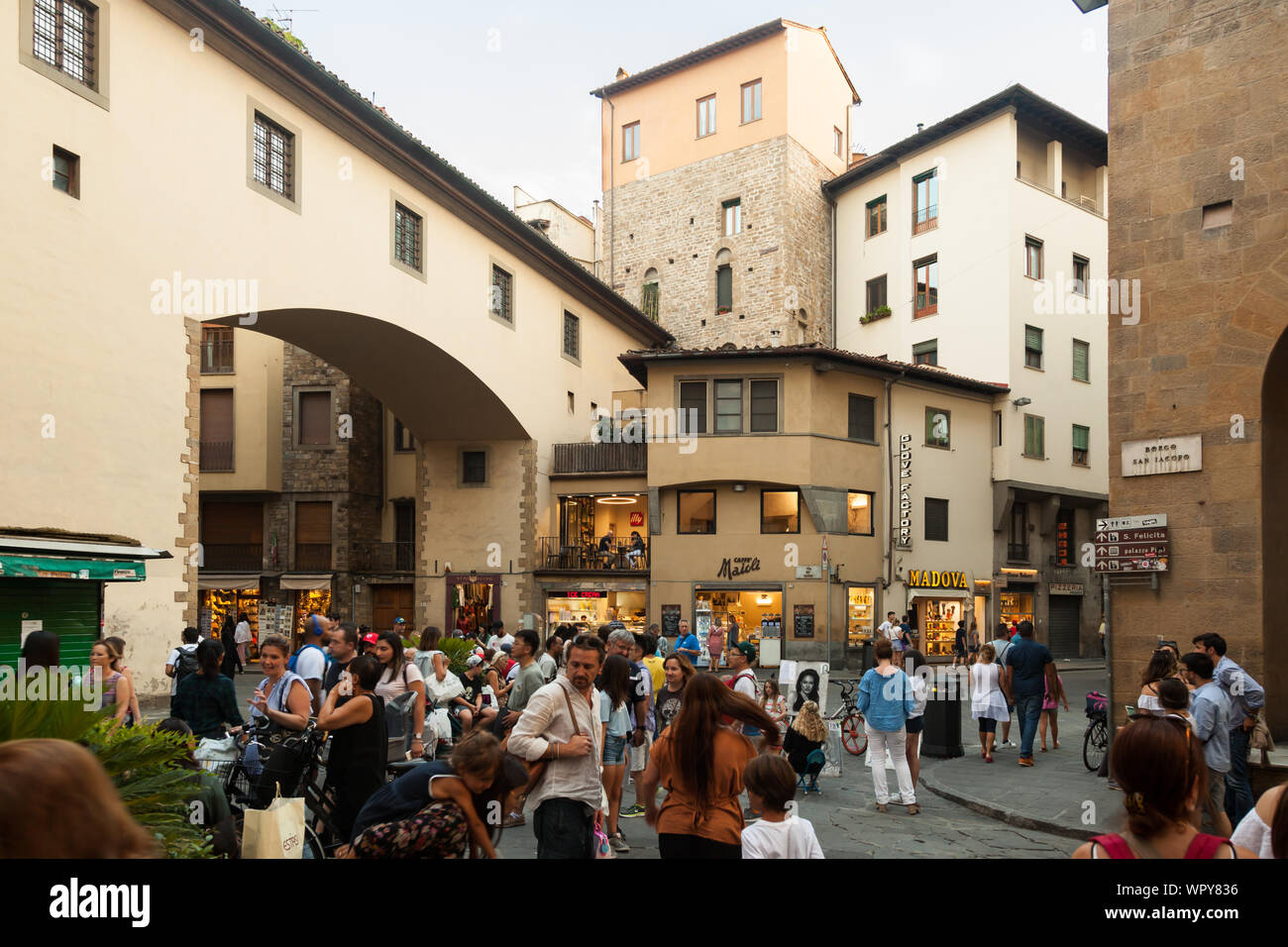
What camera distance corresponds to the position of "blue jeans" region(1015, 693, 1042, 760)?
42.0 feet

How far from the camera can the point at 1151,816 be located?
3.14 m

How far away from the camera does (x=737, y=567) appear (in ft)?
98.7

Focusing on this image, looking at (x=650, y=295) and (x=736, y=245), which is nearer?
(x=736, y=245)

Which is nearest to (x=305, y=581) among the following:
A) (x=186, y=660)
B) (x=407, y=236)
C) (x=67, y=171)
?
(x=407, y=236)

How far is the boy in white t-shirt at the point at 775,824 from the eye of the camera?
4191 mm

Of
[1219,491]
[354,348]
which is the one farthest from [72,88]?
[1219,491]

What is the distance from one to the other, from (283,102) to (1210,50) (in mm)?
17950

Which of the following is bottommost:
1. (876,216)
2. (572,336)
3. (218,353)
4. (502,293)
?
(218,353)

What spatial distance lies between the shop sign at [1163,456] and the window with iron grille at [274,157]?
17.4 meters

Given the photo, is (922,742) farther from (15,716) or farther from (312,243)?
(312,243)

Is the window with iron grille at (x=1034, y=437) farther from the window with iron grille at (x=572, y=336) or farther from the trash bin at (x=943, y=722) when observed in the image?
the trash bin at (x=943, y=722)

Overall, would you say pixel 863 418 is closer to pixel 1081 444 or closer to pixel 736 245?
pixel 1081 444

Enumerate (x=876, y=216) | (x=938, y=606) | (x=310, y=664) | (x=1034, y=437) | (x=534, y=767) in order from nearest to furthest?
(x=534, y=767) → (x=310, y=664) → (x=938, y=606) → (x=1034, y=437) → (x=876, y=216)

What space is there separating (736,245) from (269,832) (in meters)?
38.4
